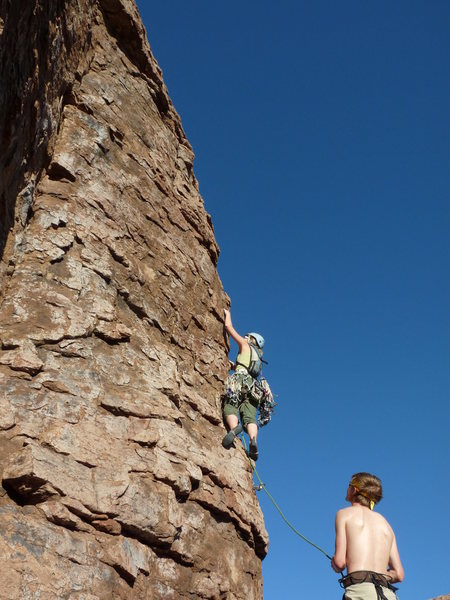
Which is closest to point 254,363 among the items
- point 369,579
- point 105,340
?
point 105,340

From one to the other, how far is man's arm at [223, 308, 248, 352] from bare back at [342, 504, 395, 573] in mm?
5763

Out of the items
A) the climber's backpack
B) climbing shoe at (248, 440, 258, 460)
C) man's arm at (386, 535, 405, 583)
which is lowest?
man's arm at (386, 535, 405, 583)

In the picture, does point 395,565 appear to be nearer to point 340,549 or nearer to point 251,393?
point 340,549

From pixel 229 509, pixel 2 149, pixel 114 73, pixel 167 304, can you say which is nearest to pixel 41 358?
pixel 167 304

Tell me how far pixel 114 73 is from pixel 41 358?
19.7 ft

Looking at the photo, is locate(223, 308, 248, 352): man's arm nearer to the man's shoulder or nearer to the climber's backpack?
the climber's backpack

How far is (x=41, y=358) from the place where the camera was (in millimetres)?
7555

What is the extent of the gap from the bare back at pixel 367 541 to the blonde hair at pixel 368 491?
287 mm

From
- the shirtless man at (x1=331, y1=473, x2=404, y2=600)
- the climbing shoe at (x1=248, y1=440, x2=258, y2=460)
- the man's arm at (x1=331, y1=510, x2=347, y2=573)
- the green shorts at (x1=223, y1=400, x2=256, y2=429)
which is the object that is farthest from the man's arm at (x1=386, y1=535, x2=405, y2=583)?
the green shorts at (x1=223, y1=400, x2=256, y2=429)

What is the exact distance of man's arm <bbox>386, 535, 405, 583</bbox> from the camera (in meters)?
6.78

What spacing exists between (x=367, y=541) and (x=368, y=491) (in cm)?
67

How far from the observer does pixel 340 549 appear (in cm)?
659

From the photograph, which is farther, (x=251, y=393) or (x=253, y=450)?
(x=251, y=393)

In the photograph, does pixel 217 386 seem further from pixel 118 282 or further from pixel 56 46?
pixel 56 46
